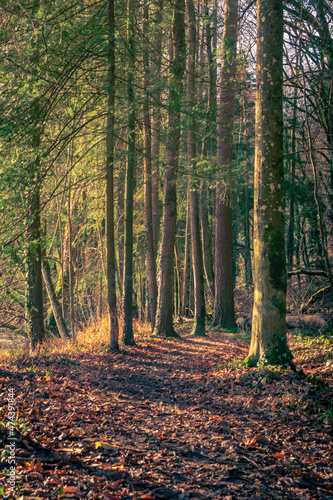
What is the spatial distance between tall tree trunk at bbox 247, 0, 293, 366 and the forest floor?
27.7 inches

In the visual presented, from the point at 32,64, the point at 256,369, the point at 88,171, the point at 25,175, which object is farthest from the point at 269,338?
the point at 88,171

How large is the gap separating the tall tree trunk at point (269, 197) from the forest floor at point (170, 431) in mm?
703

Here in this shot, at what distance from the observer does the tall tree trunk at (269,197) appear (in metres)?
6.47

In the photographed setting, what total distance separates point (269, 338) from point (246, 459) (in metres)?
2.85

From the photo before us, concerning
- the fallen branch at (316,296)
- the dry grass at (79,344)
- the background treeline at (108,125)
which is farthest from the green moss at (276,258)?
the dry grass at (79,344)

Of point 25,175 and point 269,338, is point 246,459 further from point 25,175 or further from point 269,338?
point 25,175

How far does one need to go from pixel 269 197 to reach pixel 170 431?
3.99 m

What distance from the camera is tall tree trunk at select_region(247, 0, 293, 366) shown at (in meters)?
6.47

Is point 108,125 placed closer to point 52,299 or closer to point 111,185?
point 111,185

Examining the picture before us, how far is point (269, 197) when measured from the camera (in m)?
6.56

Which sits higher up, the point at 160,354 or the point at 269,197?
the point at 269,197

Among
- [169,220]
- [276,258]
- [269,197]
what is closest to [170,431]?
[276,258]

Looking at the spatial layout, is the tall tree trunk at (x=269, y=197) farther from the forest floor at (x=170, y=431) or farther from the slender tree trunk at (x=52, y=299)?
the slender tree trunk at (x=52, y=299)

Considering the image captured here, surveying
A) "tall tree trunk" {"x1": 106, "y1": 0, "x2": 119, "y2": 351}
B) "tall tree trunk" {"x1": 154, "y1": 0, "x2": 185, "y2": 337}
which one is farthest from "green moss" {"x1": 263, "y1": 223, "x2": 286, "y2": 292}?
"tall tree trunk" {"x1": 154, "y1": 0, "x2": 185, "y2": 337}
